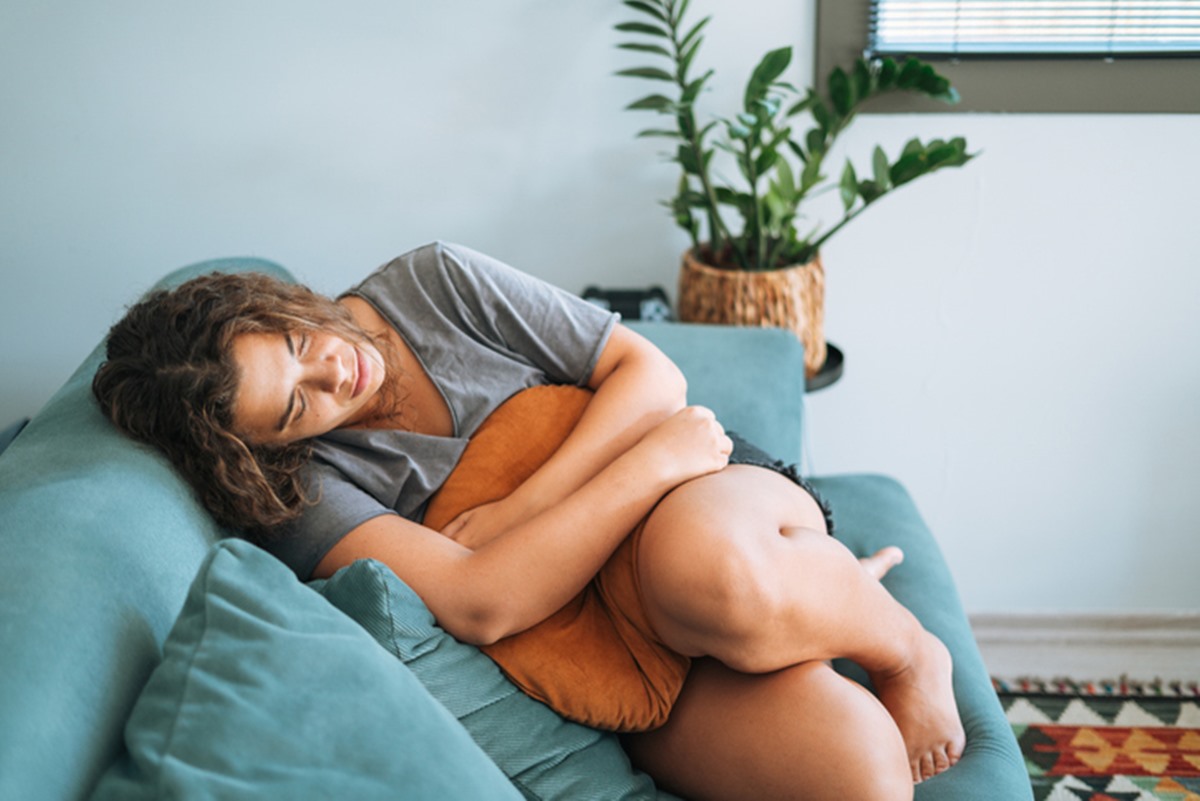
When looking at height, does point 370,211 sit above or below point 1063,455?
above

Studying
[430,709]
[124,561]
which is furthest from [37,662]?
[430,709]

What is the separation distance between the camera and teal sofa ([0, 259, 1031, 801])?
806 millimetres

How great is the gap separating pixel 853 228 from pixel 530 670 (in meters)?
1.22

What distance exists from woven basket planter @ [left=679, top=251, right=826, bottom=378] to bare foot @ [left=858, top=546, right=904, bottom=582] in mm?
442

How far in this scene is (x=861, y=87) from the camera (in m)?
1.89

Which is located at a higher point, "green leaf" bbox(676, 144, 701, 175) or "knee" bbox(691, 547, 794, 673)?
"green leaf" bbox(676, 144, 701, 175)

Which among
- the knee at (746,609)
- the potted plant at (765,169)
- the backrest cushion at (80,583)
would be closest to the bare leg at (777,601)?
the knee at (746,609)

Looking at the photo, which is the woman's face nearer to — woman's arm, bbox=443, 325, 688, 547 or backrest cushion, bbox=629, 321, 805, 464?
woman's arm, bbox=443, 325, 688, 547

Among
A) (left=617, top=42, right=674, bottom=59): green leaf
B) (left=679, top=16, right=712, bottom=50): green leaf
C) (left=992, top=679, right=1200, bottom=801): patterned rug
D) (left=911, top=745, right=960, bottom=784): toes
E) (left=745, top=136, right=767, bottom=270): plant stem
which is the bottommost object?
(left=992, top=679, right=1200, bottom=801): patterned rug

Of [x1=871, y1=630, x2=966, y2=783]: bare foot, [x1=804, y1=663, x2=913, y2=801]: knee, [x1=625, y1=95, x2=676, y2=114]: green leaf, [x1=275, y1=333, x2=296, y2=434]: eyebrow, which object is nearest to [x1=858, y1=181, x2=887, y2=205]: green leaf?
[x1=625, y1=95, x2=676, y2=114]: green leaf

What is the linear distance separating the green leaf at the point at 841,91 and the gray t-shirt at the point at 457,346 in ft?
2.30

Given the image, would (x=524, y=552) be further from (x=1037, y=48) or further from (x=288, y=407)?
(x=1037, y=48)

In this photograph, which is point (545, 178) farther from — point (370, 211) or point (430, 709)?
point (430, 709)

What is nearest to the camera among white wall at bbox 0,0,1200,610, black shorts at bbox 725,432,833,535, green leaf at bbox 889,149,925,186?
black shorts at bbox 725,432,833,535
